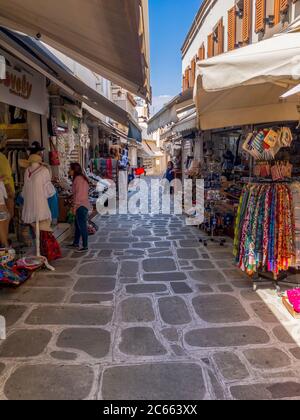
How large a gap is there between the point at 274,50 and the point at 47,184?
3.86 metres

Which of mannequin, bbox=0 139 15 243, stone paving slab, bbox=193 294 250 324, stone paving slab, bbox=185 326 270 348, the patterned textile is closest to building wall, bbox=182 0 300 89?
stone paving slab, bbox=193 294 250 324

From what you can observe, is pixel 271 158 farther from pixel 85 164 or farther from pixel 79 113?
pixel 85 164

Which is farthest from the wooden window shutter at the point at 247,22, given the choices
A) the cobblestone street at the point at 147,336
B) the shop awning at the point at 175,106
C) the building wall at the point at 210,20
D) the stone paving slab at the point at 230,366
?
the stone paving slab at the point at 230,366

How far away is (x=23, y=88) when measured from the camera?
18.8 feet

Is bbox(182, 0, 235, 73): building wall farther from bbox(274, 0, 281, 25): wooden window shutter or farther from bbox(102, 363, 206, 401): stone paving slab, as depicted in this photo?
bbox(102, 363, 206, 401): stone paving slab

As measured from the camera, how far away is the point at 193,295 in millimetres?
4531

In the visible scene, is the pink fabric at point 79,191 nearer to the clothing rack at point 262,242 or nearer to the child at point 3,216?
the child at point 3,216

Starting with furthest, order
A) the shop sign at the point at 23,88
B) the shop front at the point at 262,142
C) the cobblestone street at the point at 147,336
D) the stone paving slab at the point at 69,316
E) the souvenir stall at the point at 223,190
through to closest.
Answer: the souvenir stall at the point at 223,190 → the shop sign at the point at 23,88 → the stone paving slab at the point at 69,316 → the shop front at the point at 262,142 → the cobblestone street at the point at 147,336

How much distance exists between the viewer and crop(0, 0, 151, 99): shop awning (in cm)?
292

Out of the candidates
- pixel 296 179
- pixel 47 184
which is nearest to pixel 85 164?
pixel 47 184

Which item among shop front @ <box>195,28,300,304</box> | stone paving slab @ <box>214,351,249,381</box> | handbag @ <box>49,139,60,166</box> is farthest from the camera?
handbag @ <box>49,139,60,166</box>

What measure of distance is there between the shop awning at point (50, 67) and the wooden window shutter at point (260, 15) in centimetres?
394

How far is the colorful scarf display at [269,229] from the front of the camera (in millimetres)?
4488

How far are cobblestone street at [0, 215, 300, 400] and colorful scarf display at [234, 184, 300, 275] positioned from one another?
408 mm
